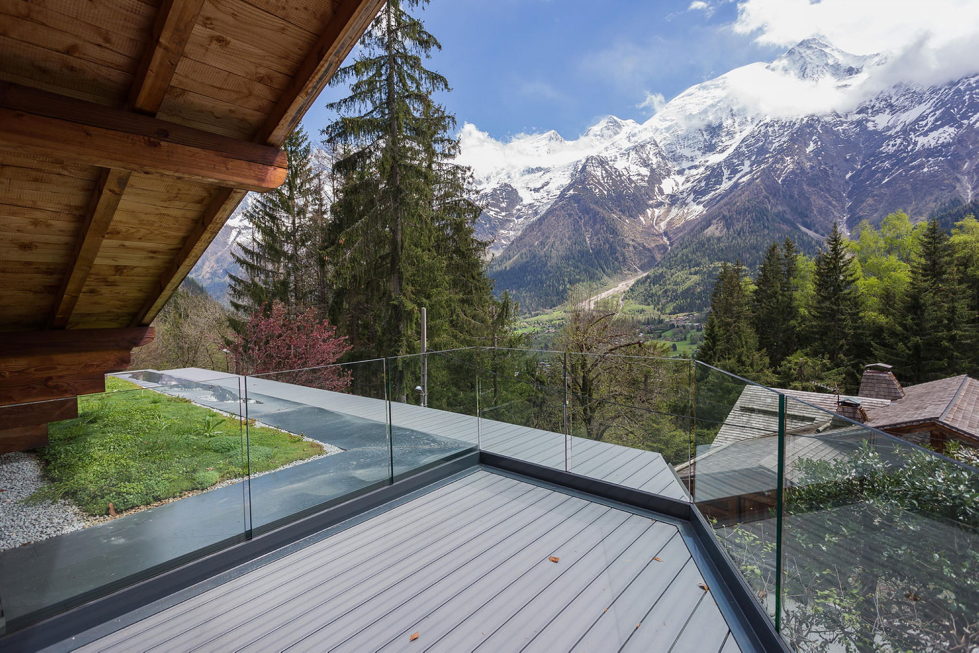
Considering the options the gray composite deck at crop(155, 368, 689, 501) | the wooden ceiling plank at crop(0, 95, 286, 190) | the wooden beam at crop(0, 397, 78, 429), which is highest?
the wooden ceiling plank at crop(0, 95, 286, 190)

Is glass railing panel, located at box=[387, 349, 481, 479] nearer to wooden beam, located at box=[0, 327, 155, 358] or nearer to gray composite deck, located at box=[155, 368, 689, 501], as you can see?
gray composite deck, located at box=[155, 368, 689, 501]

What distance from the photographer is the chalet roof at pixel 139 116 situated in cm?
195

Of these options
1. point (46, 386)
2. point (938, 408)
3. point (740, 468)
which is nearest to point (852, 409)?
point (938, 408)

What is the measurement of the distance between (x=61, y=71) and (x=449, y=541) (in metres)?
2.95

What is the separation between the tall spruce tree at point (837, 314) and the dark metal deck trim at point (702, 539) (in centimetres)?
2908

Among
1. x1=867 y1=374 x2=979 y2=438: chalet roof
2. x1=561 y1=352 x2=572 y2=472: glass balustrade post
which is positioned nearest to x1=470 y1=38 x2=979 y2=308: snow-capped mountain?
x1=867 y1=374 x2=979 y2=438: chalet roof

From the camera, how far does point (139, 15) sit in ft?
6.36

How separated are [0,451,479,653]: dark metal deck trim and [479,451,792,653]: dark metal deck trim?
0.83 m

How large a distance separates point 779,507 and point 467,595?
4.70 feet

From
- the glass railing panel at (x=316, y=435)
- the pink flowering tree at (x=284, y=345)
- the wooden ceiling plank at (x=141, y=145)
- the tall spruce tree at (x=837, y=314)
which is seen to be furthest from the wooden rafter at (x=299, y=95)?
the tall spruce tree at (x=837, y=314)

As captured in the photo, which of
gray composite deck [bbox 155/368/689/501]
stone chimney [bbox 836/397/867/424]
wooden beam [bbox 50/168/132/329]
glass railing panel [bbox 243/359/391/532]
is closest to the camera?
wooden beam [bbox 50/168/132/329]

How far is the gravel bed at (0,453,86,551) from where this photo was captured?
77.2 inches

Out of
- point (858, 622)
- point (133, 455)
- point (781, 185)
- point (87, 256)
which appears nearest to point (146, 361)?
point (87, 256)

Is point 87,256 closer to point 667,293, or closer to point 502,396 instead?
point 502,396
